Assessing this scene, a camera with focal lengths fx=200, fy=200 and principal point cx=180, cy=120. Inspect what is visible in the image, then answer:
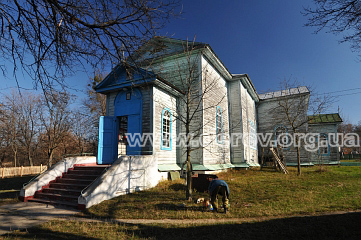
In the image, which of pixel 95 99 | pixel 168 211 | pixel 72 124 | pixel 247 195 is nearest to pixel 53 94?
pixel 168 211

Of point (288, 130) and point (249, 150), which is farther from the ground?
point (288, 130)

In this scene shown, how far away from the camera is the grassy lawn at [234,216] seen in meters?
4.24

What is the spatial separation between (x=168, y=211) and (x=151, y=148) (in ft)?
13.8

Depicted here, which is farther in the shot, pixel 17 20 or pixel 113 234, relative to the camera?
pixel 113 234

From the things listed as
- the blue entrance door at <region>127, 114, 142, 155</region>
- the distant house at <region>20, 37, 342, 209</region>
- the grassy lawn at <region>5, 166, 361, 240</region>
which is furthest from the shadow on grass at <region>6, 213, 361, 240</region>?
the blue entrance door at <region>127, 114, 142, 155</region>

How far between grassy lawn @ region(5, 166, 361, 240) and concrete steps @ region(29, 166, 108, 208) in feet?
4.94

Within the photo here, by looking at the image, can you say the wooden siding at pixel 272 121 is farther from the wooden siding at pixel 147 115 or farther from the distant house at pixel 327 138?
the wooden siding at pixel 147 115

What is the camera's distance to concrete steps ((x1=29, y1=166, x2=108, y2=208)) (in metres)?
7.21

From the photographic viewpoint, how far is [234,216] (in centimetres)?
543

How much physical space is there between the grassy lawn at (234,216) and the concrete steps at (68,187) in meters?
1.51

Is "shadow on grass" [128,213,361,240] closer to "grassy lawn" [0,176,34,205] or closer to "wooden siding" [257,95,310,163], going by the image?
"grassy lawn" [0,176,34,205]

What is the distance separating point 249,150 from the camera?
18.4m

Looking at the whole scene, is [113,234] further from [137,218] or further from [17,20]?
[17,20]

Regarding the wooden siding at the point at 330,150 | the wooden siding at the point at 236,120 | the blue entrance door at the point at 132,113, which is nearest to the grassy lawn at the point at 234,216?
the blue entrance door at the point at 132,113
